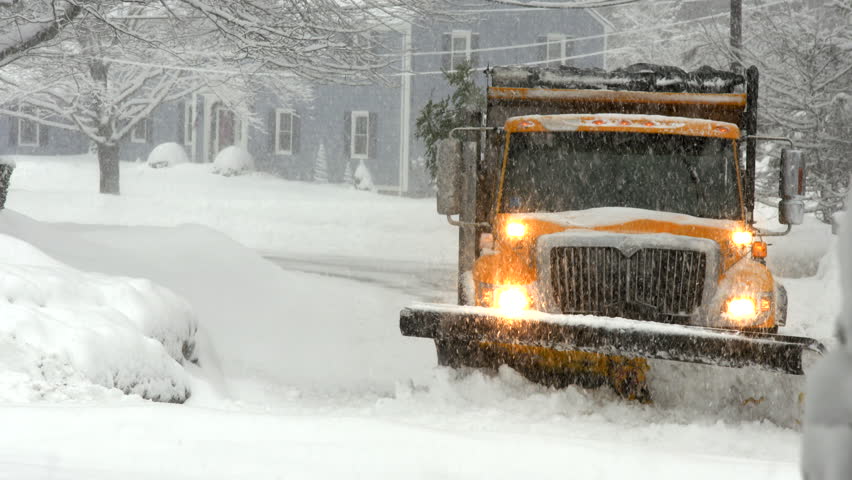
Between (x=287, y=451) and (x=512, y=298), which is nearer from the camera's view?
(x=287, y=451)

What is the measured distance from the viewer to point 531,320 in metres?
6.41

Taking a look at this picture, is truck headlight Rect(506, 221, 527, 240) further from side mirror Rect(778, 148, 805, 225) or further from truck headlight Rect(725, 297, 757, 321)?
side mirror Rect(778, 148, 805, 225)

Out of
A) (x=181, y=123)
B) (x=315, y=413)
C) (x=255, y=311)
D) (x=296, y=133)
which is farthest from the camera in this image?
(x=181, y=123)

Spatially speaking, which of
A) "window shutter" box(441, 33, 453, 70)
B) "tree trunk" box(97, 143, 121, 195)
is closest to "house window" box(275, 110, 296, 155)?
"window shutter" box(441, 33, 453, 70)

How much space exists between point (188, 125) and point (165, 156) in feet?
8.23

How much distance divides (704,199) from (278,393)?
3737mm

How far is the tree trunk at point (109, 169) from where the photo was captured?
31.9 metres

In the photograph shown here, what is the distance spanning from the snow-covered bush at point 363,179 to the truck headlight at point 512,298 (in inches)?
1153

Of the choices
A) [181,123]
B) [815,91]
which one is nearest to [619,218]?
[815,91]

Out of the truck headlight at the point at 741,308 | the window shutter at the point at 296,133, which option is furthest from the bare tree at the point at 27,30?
the window shutter at the point at 296,133

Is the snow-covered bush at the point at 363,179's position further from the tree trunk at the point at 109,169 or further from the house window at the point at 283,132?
the tree trunk at the point at 109,169

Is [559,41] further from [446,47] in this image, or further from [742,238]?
[742,238]

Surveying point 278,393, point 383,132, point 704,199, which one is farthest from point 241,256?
point 383,132

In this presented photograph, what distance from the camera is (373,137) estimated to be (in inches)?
1495
